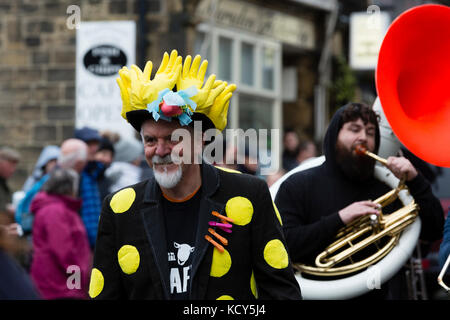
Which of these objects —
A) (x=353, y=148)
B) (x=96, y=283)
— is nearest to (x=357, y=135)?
(x=353, y=148)

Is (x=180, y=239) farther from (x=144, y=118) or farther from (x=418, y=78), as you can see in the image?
(x=418, y=78)

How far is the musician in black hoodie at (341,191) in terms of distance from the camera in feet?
16.1

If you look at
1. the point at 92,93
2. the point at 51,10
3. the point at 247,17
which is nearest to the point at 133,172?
the point at 92,93

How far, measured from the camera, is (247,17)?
1321 cm

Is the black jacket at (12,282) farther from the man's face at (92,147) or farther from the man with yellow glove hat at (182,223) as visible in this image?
the man's face at (92,147)

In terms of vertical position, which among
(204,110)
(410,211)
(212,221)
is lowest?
(410,211)

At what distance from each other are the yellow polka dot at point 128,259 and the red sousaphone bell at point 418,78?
5.57 ft

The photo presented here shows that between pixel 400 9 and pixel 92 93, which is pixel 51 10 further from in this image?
pixel 400 9

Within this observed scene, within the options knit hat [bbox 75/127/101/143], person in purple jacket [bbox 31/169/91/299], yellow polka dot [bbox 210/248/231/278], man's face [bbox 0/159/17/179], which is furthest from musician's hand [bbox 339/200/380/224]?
knit hat [bbox 75/127/101/143]

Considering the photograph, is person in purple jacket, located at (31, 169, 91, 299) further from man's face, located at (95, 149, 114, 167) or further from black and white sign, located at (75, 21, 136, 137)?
black and white sign, located at (75, 21, 136, 137)

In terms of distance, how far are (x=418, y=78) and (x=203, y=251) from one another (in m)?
2.09

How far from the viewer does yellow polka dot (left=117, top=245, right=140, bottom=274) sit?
353 cm

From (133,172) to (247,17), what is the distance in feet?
18.5

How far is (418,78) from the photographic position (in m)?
4.98
